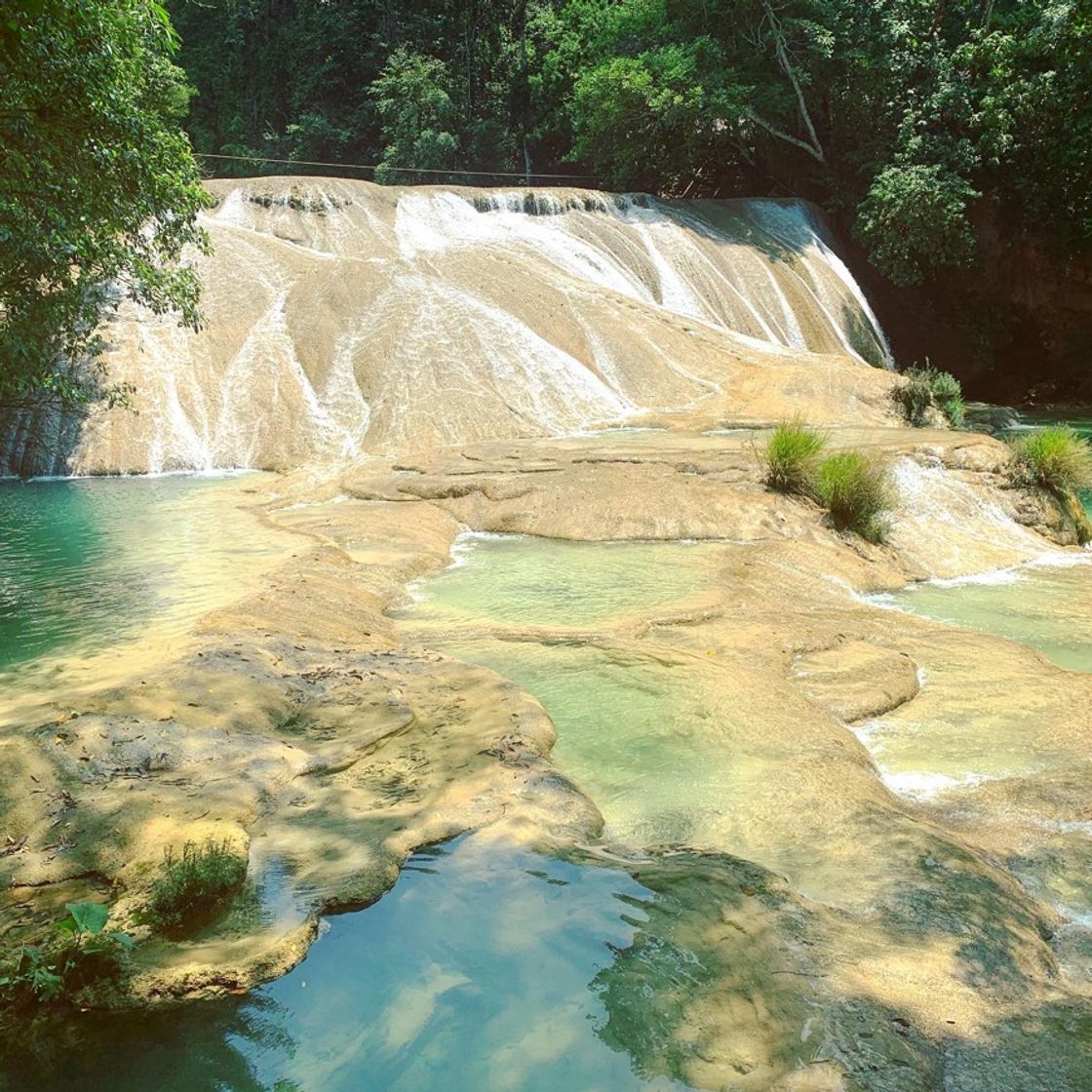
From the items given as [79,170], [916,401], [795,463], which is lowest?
[795,463]

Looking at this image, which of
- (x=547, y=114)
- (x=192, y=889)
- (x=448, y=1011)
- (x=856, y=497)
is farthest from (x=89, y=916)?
(x=547, y=114)

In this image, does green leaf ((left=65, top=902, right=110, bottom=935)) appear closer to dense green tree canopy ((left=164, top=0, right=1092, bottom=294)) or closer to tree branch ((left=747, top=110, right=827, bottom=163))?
dense green tree canopy ((left=164, top=0, right=1092, bottom=294))

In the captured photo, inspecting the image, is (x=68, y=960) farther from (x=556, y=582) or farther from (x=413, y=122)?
(x=413, y=122)

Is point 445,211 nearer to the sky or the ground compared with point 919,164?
nearer to the ground

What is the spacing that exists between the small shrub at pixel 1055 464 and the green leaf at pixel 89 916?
10620mm

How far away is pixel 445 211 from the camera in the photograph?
2153 cm

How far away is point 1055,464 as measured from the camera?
1122 cm

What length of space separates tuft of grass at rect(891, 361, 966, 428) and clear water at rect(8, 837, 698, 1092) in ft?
41.2

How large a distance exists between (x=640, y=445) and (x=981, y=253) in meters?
15.1

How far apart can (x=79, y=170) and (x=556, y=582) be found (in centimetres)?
460

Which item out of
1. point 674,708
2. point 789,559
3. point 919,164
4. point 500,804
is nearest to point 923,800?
point 674,708

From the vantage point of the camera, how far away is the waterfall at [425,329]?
580 inches

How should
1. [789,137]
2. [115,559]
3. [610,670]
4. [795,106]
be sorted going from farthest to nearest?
[795,106], [789,137], [115,559], [610,670]

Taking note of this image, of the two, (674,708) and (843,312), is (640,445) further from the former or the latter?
(843,312)
